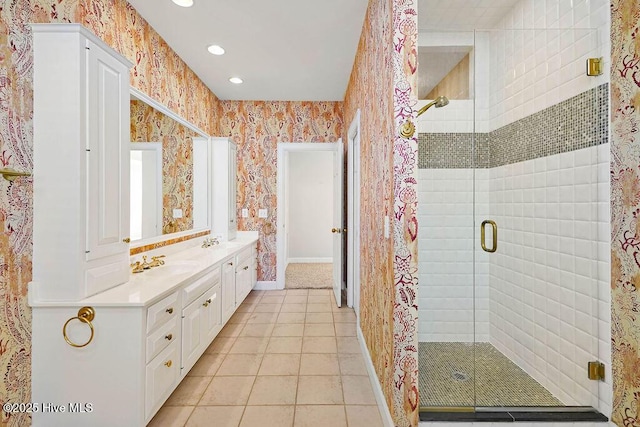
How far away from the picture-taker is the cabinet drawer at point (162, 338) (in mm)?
1633

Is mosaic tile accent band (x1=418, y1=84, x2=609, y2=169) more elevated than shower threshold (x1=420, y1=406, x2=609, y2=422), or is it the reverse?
mosaic tile accent band (x1=418, y1=84, x2=609, y2=169)

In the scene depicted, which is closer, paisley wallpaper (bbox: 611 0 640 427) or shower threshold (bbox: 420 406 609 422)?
paisley wallpaper (bbox: 611 0 640 427)

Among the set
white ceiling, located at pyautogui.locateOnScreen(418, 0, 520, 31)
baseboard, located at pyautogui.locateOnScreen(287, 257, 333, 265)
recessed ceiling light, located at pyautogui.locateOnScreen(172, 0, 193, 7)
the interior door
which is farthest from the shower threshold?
baseboard, located at pyautogui.locateOnScreen(287, 257, 333, 265)

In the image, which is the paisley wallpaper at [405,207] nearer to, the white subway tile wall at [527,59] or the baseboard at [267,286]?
the white subway tile wall at [527,59]

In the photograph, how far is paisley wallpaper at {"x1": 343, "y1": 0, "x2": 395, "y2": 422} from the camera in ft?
5.48

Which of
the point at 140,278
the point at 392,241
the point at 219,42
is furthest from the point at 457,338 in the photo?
the point at 219,42

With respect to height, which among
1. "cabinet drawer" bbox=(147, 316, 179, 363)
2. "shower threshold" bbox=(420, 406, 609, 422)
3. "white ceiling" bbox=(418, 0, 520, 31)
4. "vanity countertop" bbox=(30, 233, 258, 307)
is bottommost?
"shower threshold" bbox=(420, 406, 609, 422)

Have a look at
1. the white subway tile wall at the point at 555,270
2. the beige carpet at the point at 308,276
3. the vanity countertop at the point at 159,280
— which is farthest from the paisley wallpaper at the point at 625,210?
the beige carpet at the point at 308,276

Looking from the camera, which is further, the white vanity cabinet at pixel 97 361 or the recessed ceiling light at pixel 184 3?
the recessed ceiling light at pixel 184 3

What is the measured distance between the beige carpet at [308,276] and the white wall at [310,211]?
1.19 ft

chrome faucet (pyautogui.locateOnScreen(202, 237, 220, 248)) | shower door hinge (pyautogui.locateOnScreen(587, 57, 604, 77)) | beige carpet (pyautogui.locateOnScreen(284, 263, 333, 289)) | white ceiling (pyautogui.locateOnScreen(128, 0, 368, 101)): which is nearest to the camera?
shower door hinge (pyautogui.locateOnScreen(587, 57, 604, 77))

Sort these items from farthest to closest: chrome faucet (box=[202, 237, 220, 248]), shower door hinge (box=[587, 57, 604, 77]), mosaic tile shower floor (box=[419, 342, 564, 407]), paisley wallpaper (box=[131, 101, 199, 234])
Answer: chrome faucet (box=[202, 237, 220, 248]) < paisley wallpaper (box=[131, 101, 199, 234]) < mosaic tile shower floor (box=[419, 342, 564, 407]) < shower door hinge (box=[587, 57, 604, 77])

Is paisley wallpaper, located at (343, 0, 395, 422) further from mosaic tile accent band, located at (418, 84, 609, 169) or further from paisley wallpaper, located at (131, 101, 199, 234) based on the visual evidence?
paisley wallpaper, located at (131, 101, 199, 234)

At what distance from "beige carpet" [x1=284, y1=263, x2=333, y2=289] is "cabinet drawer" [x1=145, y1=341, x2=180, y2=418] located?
9.00 ft
